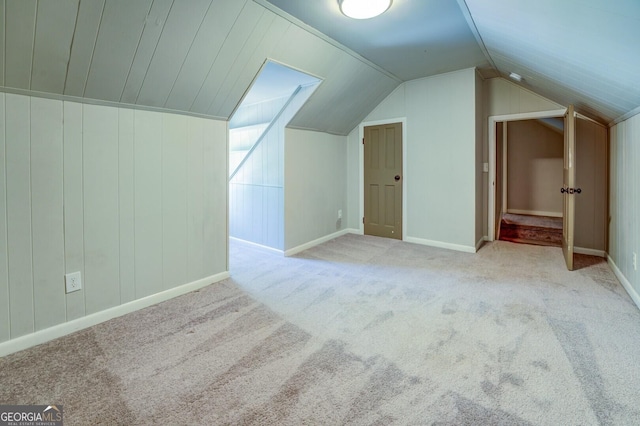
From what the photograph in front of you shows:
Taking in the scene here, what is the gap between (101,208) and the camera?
2295 mm

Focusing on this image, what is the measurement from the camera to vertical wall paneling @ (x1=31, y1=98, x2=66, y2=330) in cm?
200

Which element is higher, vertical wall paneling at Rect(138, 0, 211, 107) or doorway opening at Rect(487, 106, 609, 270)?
vertical wall paneling at Rect(138, 0, 211, 107)

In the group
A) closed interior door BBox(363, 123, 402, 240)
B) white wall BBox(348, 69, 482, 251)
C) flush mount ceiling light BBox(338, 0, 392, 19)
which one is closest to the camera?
flush mount ceiling light BBox(338, 0, 392, 19)

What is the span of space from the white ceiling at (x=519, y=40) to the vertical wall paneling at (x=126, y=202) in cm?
141

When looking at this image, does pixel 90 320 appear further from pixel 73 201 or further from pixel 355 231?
pixel 355 231

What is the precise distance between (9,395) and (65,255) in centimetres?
87

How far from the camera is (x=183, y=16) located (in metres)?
2.03

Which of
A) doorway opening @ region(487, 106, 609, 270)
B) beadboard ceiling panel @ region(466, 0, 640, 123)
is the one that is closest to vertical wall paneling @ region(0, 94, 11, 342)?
beadboard ceiling panel @ region(466, 0, 640, 123)

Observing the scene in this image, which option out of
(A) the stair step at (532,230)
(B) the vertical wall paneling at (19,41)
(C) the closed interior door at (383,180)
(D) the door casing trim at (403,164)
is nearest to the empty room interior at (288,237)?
(B) the vertical wall paneling at (19,41)

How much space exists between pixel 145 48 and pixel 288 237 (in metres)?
2.51

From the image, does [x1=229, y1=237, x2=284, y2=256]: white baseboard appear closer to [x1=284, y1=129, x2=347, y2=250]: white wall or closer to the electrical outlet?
[x1=284, y1=129, x2=347, y2=250]: white wall

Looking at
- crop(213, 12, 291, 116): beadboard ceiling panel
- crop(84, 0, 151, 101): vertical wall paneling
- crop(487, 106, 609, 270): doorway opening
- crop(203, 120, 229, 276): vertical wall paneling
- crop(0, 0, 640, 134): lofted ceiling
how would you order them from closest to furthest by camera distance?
crop(0, 0, 640, 134): lofted ceiling
crop(84, 0, 151, 101): vertical wall paneling
crop(213, 12, 291, 116): beadboard ceiling panel
crop(203, 120, 229, 276): vertical wall paneling
crop(487, 106, 609, 270): doorway opening

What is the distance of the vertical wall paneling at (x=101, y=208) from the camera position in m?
2.23

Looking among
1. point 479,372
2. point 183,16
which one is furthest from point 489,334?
point 183,16
